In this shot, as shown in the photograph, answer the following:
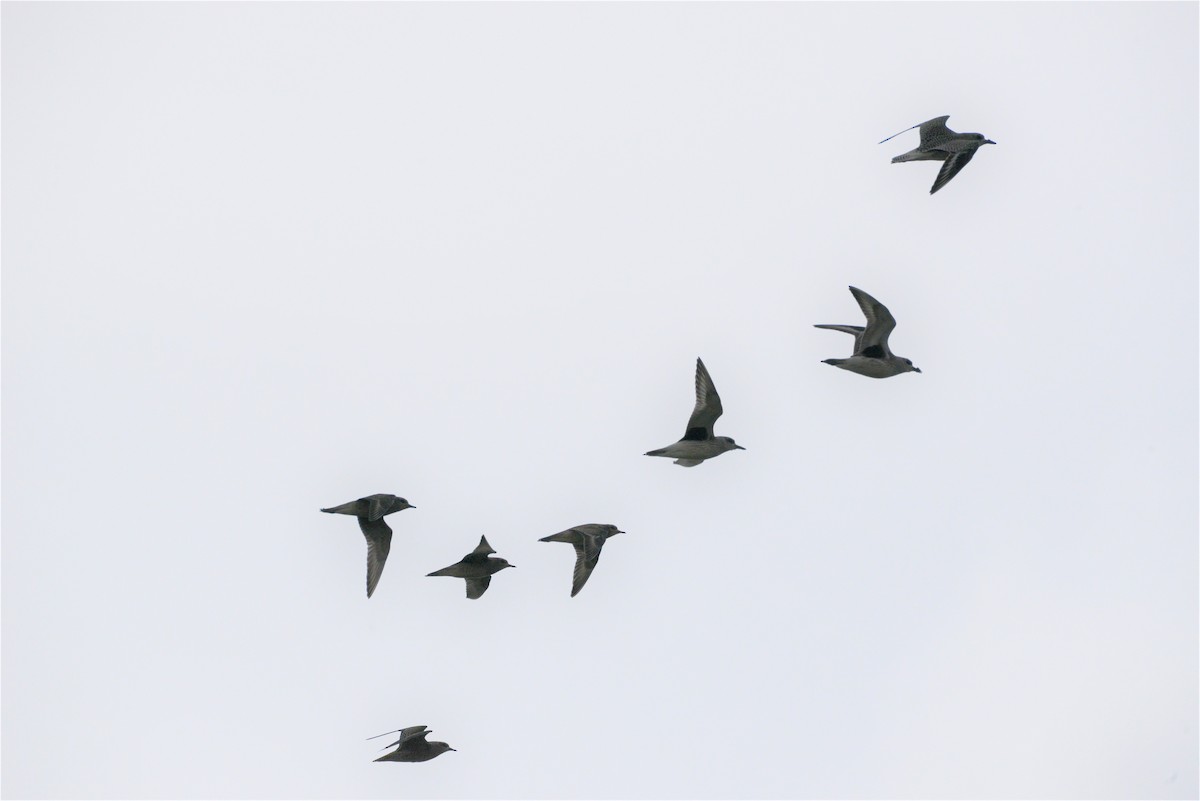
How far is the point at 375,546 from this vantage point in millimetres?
35094

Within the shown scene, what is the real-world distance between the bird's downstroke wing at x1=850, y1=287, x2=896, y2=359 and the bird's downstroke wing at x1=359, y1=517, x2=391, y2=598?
40.0 feet

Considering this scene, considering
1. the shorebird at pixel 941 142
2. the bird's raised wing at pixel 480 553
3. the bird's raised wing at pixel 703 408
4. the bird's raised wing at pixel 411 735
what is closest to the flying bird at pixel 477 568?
the bird's raised wing at pixel 480 553

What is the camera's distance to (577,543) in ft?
112

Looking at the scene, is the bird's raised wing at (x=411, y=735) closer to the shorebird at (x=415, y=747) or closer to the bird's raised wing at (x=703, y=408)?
the shorebird at (x=415, y=747)

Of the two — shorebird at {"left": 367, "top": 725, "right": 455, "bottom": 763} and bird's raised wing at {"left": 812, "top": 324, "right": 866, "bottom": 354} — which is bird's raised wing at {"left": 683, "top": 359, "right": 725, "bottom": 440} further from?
shorebird at {"left": 367, "top": 725, "right": 455, "bottom": 763}

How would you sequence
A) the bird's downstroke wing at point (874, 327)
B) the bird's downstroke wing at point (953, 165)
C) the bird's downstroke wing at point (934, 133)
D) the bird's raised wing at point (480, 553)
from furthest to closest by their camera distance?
the bird's raised wing at point (480, 553) < the bird's downstroke wing at point (953, 165) < the bird's downstroke wing at point (934, 133) < the bird's downstroke wing at point (874, 327)

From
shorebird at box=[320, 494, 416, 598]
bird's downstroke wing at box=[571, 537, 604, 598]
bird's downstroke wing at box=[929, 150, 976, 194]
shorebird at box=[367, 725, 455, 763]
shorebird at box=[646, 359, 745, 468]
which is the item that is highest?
bird's downstroke wing at box=[929, 150, 976, 194]


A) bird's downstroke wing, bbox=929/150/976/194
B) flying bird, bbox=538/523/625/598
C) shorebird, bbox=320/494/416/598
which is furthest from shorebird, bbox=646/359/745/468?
bird's downstroke wing, bbox=929/150/976/194

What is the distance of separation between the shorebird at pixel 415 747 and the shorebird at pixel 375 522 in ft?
10.9

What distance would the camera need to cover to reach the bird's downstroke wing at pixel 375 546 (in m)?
34.9

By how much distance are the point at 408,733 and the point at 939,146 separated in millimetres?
18251

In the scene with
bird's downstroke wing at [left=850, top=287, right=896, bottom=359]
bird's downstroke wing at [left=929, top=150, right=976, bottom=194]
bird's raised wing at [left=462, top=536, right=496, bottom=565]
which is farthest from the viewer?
bird's raised wing at [left=462, top=536, right=496, bottom=565]

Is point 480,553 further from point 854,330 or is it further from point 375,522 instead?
point 854,330

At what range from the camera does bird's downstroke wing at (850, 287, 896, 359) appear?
32281 millimetres
